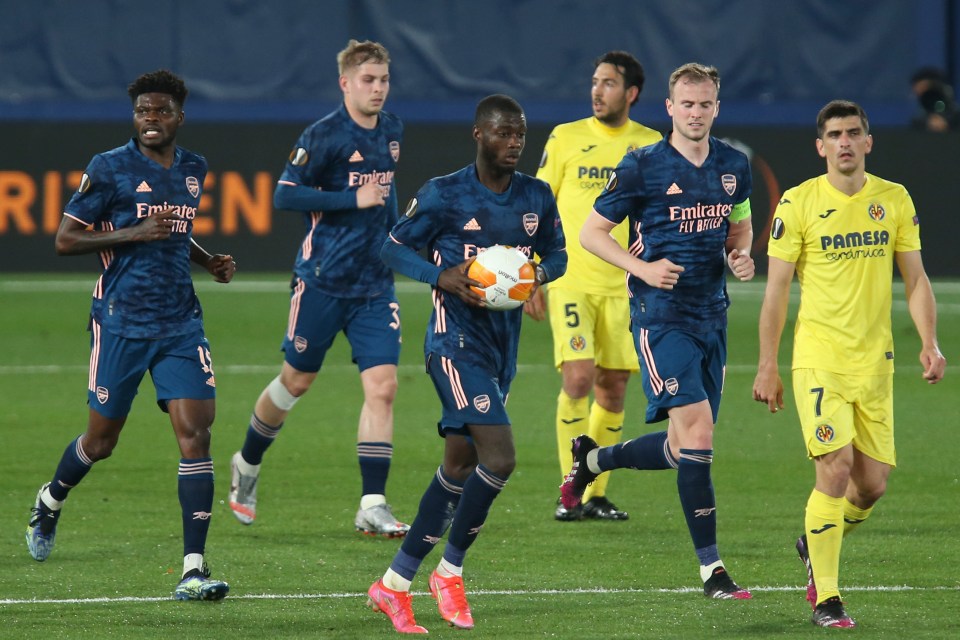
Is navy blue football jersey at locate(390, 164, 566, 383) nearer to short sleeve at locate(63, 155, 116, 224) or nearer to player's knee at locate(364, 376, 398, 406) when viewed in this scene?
short sleeve at locate(63, 155, 116, 224)

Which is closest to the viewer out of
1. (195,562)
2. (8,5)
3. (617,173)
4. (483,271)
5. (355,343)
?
(483,271)

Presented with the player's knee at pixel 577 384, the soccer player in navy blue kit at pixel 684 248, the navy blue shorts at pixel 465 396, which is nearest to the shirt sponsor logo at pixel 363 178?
the player's knee at pixel 577 384

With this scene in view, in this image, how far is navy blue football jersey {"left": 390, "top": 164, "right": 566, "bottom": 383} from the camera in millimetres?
6734

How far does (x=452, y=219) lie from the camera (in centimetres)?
679

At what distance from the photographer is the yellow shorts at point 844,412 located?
6516 mm

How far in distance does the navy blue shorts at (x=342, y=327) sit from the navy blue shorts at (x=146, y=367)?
1.62 m

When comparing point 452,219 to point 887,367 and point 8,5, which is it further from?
point 8,5

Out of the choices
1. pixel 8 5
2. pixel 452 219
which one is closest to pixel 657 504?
pixel 452 219

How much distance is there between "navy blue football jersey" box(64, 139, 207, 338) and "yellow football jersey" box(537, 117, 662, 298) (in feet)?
8.44

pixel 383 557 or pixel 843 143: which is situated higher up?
pixel 843 143

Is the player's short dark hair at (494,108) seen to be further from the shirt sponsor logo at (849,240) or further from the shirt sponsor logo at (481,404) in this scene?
the shirt sponsor logo at (849,240)

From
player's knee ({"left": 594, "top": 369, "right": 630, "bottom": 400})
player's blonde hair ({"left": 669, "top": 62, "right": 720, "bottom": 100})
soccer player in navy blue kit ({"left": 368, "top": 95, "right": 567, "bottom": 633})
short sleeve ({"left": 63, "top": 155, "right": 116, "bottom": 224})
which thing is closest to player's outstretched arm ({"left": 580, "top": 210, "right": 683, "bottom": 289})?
soccer player in navy blue kit ({"left": 368, "top": 95, "right": 567, "bottom": 633})

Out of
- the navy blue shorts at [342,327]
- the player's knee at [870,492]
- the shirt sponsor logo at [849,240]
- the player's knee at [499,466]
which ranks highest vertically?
the shirt sponsor logo at [849,240]

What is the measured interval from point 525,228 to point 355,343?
2321 mm
